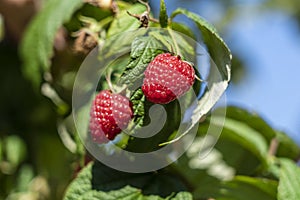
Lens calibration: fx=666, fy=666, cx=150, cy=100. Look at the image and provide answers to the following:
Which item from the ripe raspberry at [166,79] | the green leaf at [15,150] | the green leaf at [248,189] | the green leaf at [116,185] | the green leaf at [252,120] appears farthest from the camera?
the green leaf at [15,150]

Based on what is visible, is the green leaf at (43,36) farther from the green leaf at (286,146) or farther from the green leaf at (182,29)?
the green leaf at (286,146)

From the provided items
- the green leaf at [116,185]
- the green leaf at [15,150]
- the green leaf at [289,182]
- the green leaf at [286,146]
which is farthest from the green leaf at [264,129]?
the green leaf at [15,150]

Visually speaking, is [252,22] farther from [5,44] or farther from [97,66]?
[97,66]

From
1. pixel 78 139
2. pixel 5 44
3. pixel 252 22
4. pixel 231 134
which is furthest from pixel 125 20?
pixel 252 22

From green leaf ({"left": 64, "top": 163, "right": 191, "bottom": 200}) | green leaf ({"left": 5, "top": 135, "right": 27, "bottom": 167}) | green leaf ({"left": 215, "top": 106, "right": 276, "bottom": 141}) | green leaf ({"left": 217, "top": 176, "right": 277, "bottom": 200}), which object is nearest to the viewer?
green leaf ({"left": 64, "top": 163, "right": 191, "bottom": 200})

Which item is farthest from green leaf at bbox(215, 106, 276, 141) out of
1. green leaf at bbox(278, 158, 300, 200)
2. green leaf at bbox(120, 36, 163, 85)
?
green leaf at bbox(120, 36, 163, 85)

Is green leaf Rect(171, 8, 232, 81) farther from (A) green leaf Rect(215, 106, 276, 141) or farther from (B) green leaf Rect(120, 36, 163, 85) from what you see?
(A) green leaf Rect(215, 106, 276, 141)
